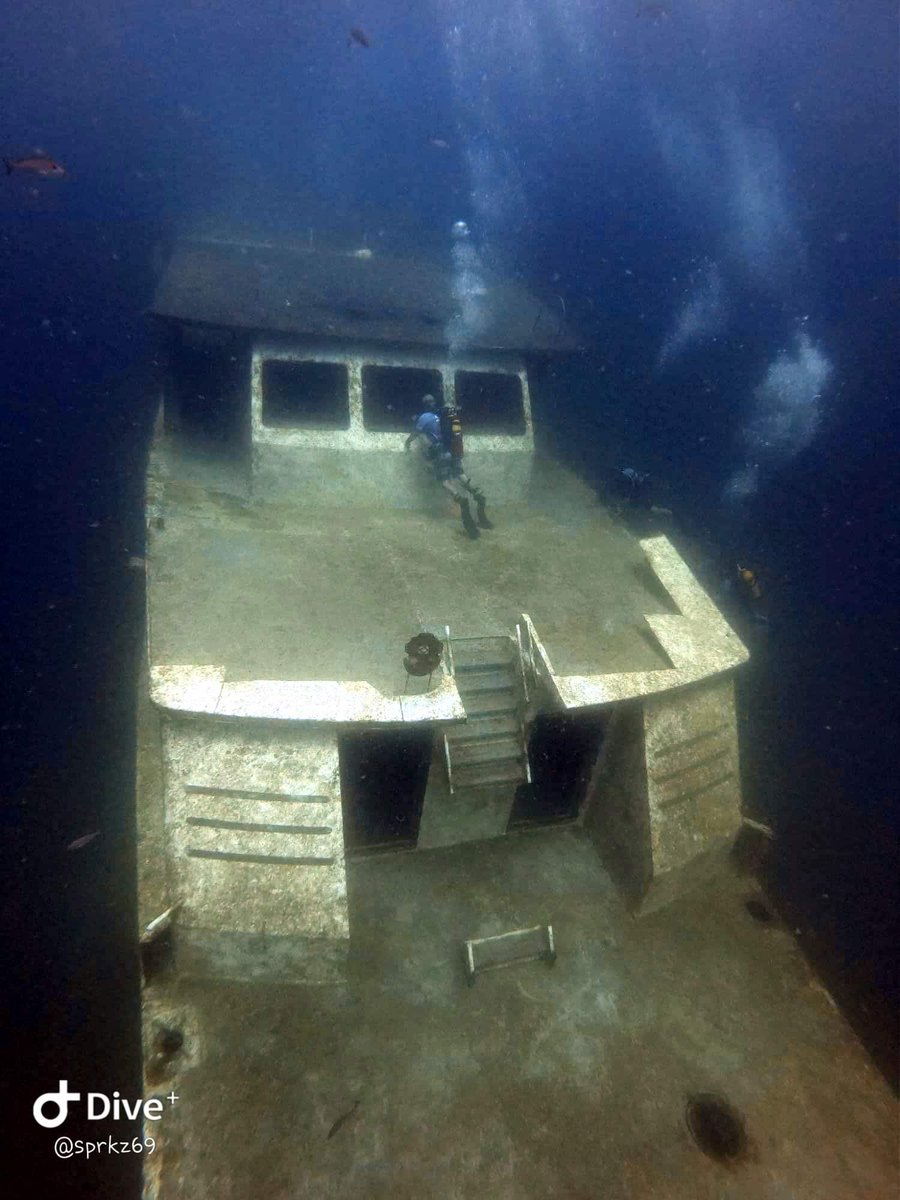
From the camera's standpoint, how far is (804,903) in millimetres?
9664

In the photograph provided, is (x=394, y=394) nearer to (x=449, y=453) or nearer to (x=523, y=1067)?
(x=449, y=453)

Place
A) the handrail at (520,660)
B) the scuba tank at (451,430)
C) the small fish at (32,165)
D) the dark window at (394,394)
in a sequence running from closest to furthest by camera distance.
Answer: the handrail at (520,660), the scuba tank at (451,430), the small fish at (32,165), the dark window at (394,394)

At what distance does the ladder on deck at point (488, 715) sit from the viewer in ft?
18.2

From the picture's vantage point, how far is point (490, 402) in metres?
10.1

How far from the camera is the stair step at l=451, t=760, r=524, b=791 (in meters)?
5.50

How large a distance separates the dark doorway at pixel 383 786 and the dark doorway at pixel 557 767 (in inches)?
44.5

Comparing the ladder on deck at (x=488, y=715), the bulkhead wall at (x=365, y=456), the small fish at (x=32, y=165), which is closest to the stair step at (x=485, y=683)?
the ladder on deck at (x=488, y=715)

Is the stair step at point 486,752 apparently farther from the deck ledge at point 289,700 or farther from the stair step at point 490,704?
the deck ledge at point 289,700

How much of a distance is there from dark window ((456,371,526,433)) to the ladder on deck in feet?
15.9

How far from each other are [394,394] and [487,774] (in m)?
6.70

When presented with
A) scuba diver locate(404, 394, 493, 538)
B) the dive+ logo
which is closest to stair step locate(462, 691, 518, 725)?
scuba diver locate(404, 394, 493, 538)

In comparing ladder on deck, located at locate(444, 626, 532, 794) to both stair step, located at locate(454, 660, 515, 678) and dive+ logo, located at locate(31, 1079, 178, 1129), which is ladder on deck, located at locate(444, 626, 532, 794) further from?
dive+ logo, located at locate(31, 1079, 178, 1129)

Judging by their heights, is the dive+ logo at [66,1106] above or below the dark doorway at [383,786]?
below

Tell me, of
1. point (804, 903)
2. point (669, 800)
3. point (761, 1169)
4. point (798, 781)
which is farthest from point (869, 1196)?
point (798, 781)
